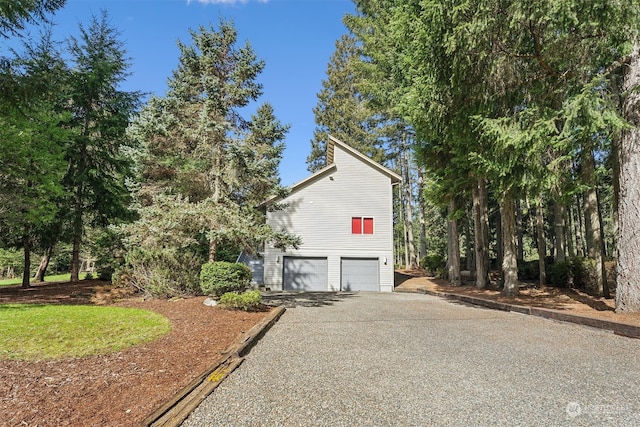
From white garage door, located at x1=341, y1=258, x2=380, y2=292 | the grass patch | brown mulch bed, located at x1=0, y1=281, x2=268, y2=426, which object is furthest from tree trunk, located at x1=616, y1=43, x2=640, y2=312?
white garage door, located at x1=341, y1=258, x2=380, y2=292

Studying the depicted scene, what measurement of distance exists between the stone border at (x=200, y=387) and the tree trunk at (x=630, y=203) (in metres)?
8.26

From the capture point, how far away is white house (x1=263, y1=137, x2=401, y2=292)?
17.2 metres

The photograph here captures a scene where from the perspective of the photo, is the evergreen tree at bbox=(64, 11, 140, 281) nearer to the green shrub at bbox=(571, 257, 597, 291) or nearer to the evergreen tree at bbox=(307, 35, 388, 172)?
the evergreen tree at bbox=(307, 35, 388, 172)

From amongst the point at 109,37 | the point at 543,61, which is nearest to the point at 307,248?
the point at 543,61

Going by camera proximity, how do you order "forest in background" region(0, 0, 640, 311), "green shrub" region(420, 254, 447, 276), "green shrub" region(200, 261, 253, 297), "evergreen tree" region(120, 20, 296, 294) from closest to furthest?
"forest in background" region(0, 0, 640, 311) → "green shrub" region(200, 261, 253, 297) → "evergreen tree" region(120, 20, 296, 294) → "green shrub" region(420, 254, 447, 276)

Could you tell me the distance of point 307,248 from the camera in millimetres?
17344

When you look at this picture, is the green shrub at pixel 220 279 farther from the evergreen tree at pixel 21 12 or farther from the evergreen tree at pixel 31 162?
the evergreen tree at pixel 21 12

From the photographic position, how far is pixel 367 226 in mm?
17625

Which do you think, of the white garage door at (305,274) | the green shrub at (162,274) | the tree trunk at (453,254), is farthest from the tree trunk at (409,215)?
the green shrub at (162,274)

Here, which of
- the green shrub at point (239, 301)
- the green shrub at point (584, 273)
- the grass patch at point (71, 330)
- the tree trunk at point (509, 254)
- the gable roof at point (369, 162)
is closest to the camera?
the grass patch at point (71, 330)

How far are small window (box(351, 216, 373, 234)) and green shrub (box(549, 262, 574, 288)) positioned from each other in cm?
847

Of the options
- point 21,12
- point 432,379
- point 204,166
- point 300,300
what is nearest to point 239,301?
point 300,300

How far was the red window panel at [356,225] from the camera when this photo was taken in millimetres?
17562

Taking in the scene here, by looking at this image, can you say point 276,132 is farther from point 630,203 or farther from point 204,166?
point 630,203
